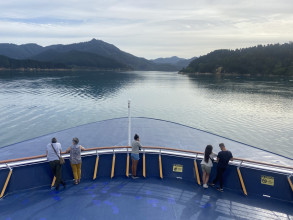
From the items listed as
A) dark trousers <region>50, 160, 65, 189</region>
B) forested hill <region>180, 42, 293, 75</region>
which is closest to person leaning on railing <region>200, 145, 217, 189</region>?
dark trousers <region>50, 160, 65, 189</region>

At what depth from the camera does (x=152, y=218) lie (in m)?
6.72

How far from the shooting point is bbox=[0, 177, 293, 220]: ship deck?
6840mm

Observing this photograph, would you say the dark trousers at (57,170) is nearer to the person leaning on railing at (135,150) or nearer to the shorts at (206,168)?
the person leaning on railing at (135,150)

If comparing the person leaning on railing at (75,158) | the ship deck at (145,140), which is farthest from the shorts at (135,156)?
the ship deck at (145,140)

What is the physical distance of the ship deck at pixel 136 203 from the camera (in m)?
6.84

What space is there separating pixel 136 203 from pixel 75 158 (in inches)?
120

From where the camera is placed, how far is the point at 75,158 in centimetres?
809

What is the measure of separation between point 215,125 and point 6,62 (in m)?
216

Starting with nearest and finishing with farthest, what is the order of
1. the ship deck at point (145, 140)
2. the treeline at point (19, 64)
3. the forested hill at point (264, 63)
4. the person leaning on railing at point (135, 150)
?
the person leaning on railing at point (135, 150)
the ship deck at point (145, 140)
the forested hill at point (264, 63)
the treeline at point (19, 64)

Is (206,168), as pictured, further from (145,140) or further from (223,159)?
(145,140)

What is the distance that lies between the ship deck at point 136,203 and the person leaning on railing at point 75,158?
0.48m

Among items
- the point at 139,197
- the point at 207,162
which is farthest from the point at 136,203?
the point at 207,162

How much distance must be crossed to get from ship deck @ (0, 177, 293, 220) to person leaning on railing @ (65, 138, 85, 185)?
1.57 ft

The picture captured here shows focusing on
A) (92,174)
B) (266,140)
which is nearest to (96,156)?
(92,174)
